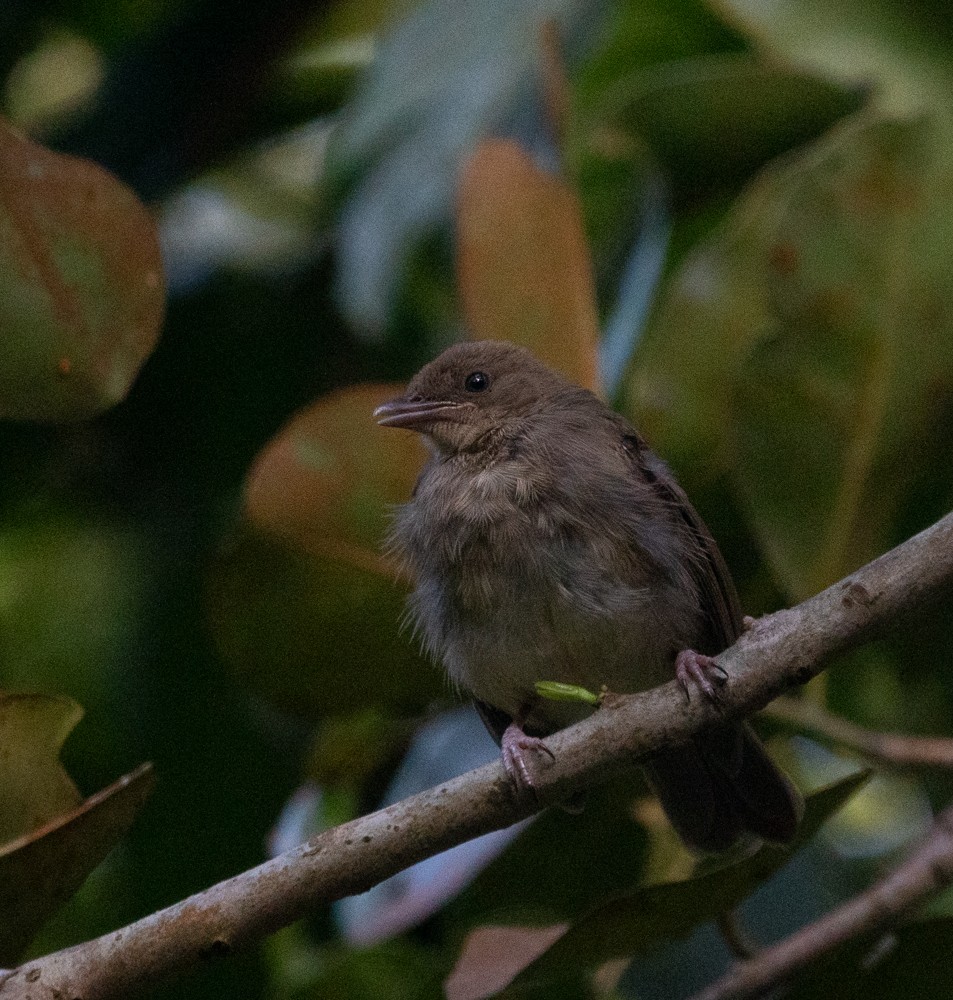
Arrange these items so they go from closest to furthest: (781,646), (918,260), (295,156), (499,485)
→ (781,646) < (918,260) < (499,485) < (295,156)

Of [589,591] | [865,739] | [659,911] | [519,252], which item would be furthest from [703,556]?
[659,911]

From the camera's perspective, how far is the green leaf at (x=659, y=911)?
258 centimetres

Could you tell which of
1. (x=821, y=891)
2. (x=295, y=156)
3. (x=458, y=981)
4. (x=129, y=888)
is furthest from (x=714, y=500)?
(x=295, y=156)

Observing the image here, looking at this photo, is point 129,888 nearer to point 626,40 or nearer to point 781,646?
point 781,646

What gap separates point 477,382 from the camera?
3.95 metres

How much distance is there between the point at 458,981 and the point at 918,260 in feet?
5.20

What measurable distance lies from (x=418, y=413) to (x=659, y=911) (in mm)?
1502

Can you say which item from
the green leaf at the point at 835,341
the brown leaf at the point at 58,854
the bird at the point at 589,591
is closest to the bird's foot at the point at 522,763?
the brown leaf at the point at 58,854

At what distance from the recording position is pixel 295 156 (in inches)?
176

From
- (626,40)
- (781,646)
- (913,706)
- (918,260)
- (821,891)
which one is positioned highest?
(626,40)

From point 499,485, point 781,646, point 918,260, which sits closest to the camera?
point 781,646

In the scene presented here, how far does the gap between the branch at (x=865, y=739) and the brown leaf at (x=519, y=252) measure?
32.2 inches

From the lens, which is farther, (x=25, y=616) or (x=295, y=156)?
(x=295, y=156)

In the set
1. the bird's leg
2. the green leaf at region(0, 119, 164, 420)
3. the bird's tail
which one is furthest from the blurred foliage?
the bird's leg
